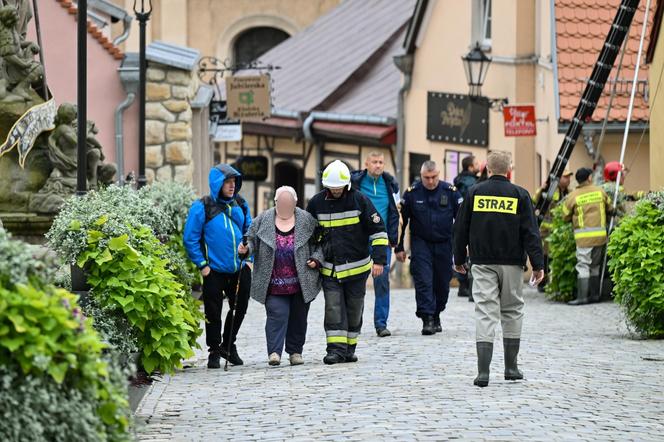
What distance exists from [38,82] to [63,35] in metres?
8.34

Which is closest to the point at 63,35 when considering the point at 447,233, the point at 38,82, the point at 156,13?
the point at 38,82

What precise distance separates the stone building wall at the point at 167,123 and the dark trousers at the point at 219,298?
39.3 ft

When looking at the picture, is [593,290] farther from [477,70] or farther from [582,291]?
[477,70]

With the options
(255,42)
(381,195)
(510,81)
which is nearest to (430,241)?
(381,195)

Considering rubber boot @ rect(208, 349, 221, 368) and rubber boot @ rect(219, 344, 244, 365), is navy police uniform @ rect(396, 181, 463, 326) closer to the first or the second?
rubber boot @ rect(219, 344, 244, 365)

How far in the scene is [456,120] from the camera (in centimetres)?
3142

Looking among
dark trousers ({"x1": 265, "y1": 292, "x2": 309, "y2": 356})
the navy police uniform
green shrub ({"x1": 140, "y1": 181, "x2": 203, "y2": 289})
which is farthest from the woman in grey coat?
green shrub ({"x1": 140, "y1": 181, "x2": 203, "y2": 289})

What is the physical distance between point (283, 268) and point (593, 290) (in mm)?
7820

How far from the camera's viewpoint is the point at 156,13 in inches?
1953

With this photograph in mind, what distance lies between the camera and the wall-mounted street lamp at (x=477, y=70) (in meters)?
27.4

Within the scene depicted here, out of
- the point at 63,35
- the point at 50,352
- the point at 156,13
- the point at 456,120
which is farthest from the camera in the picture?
the point at 156,13

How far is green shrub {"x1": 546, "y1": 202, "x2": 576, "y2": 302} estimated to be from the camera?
64.9 ft

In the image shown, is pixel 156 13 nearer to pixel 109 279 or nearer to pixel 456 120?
pixel 456 120

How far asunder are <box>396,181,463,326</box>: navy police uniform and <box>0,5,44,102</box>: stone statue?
3457mm
